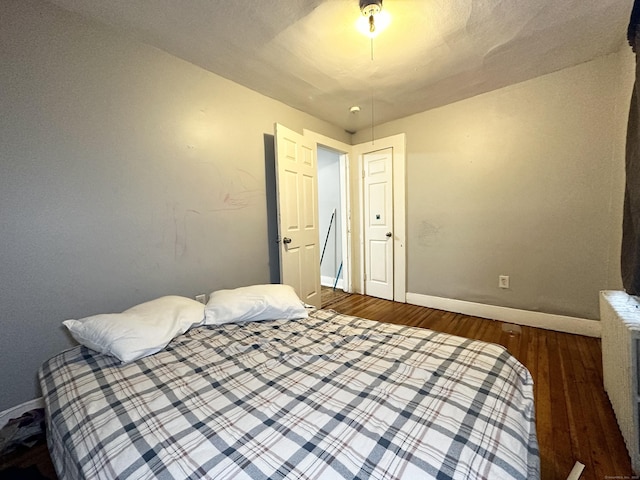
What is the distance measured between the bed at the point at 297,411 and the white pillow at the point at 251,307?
0.85 ft

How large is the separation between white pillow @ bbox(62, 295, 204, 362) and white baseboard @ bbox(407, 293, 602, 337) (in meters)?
2.75

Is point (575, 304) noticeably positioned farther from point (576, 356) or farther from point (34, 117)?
point (34, 117)

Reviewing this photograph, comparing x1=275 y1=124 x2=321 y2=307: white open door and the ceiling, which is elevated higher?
the ceiling

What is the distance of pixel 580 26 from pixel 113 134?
3.22 meters

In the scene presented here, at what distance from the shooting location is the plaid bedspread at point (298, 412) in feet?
2.02

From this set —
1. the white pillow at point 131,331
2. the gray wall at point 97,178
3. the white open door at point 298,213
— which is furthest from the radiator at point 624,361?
the gray wall at point 97,178

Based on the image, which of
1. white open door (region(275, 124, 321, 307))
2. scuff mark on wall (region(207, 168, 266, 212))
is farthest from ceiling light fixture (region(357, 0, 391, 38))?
scuff mark on wall (region(207, 168, 266, 212))

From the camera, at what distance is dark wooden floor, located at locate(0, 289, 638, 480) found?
1.15 meters

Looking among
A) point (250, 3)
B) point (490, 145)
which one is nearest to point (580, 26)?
point (490, 145)

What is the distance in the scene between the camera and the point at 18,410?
144 centimetres

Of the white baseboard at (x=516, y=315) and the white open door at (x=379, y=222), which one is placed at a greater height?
the white open door at (x=379, y=222)

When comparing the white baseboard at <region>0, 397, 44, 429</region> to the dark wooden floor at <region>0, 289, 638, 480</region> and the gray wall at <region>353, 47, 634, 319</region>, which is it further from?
the gray wall at <region>353, 47, 634, 319</region>

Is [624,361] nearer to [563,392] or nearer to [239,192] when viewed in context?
[563,392]

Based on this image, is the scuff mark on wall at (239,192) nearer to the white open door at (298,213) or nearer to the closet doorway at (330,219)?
the white open door at (298,213)
